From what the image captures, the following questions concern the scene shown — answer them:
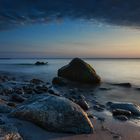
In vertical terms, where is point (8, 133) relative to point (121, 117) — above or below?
above

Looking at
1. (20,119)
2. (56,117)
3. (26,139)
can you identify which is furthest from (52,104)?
(26,139)

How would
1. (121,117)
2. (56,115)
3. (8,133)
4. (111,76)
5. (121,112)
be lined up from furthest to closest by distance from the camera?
(111,76) → (121,112) → (121,117) → (56,115) → (8,133)

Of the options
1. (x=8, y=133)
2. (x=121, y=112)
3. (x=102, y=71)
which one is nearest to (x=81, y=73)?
(x=121, y=112)

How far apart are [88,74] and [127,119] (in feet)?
43.7

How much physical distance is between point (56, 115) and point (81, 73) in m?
15.9

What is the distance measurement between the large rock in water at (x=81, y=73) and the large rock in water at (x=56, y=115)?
15.1 m

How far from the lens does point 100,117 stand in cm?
862

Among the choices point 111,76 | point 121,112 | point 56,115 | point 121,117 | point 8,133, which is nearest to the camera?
point 8,133

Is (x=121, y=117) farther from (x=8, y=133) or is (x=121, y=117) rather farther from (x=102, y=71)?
(x=102, y=71)

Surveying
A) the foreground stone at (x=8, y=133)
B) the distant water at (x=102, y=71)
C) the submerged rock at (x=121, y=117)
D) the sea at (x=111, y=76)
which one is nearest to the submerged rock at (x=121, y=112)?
the submerged rock at (x=121, y=117)

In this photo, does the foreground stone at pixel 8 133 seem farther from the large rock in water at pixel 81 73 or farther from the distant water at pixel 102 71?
the distant water at pixel 102 71

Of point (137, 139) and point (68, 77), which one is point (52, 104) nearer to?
point (137, 139)

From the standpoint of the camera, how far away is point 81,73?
2211 cm

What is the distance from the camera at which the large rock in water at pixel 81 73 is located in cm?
2175
